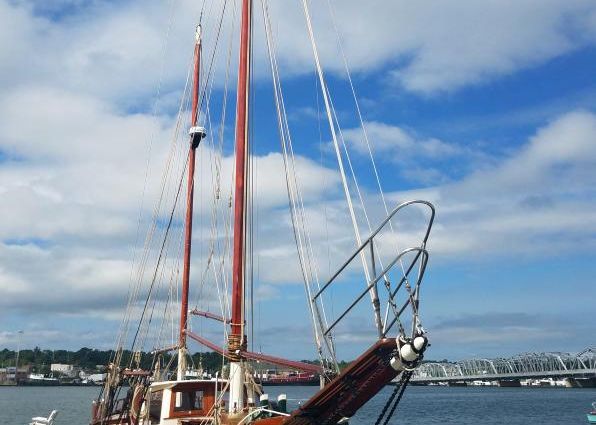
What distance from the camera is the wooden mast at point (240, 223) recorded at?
79.8 ft

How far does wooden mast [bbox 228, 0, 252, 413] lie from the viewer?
79.8 feet

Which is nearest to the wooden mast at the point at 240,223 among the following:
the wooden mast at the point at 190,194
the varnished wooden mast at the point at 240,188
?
the varnished wooden mast at the point at 240,188

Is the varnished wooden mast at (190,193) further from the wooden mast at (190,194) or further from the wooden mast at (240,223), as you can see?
the wooden mast at (240,223)

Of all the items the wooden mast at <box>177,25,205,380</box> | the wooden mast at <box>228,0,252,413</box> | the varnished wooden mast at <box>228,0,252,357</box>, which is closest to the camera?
the wooden mast at <box>228,0,252,413</box>

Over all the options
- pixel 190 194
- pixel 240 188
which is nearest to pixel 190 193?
pixel 190 194

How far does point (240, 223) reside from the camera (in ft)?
84.3

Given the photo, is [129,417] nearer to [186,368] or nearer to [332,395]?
[186,368]

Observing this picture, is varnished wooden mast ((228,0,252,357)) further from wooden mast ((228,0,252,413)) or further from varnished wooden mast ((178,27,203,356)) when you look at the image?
varnished wooden mast ((178,27,203,356))

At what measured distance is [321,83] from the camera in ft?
81.5

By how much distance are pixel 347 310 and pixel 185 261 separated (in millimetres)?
27418

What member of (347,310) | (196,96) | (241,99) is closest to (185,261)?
(196,96)

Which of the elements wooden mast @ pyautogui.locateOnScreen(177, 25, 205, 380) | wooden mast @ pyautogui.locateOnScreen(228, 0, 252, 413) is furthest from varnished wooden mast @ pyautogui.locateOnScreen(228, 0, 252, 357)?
wooden mast @ pyautogui.locateOnScreen(177, 25, 205, 380)

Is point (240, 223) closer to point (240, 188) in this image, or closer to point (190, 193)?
point (240, 188)

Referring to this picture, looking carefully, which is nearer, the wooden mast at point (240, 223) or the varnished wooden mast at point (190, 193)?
the wooden mast at point (240, 223)
